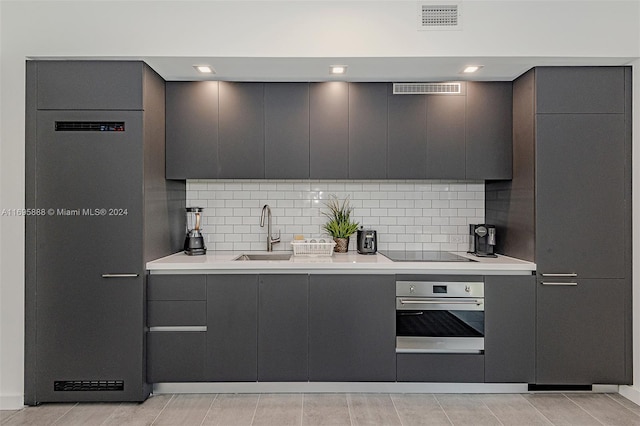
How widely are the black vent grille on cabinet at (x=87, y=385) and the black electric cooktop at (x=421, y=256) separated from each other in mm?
2088

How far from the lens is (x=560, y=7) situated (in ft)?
9.42

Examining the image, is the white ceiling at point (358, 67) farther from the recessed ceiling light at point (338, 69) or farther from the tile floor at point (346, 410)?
the tile floor at point (346, 410)

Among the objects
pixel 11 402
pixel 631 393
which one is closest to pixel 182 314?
pixel 11 402

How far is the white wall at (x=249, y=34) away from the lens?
285 centimetres

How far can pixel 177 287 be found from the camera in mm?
2992

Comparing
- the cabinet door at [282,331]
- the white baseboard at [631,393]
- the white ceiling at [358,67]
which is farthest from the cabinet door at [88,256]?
the white baseboard at [631,393]

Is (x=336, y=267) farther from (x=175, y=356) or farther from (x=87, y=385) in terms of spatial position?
(x=87, y=385)

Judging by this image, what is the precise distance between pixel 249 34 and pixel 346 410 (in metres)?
2.55

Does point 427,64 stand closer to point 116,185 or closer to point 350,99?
point 350,99

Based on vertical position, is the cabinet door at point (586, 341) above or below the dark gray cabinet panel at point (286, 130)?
below

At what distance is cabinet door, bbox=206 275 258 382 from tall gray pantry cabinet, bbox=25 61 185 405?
1.50 feet

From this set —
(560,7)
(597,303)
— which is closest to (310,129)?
(560,7)

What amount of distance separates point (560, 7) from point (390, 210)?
190 centimetres

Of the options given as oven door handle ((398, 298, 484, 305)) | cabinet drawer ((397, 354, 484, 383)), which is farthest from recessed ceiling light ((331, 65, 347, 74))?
cabinet drawer ((397, 354, 484, 383))
